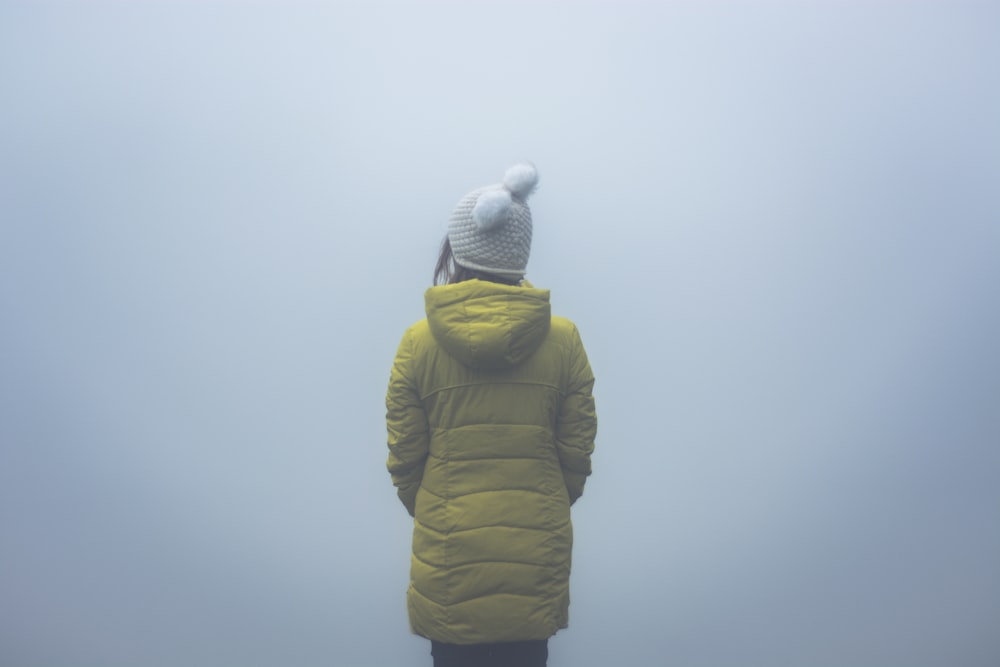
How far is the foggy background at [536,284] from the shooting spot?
2.44m

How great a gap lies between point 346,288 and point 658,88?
0.92 m

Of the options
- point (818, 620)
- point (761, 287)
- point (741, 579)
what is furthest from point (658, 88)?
point (818, 620)

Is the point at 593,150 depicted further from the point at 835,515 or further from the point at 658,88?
the point at 835,515

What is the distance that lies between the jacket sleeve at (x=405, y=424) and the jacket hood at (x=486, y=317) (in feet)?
0.32

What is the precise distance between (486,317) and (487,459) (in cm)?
24

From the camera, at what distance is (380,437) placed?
252cm

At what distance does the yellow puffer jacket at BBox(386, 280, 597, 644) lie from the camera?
1610 millimetres

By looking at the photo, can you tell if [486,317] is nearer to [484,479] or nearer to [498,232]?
[498,232]

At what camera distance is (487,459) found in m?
1.63

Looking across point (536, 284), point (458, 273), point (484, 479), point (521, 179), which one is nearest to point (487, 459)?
point (484, 479)

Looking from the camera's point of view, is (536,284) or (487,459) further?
(536,284)

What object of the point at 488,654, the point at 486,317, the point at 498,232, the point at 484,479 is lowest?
the point at 488,654

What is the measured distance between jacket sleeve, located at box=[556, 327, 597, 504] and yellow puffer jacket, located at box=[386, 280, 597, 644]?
1.0 inches

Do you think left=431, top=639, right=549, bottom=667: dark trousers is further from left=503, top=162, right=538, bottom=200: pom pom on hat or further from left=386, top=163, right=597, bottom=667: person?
left=503, top=162, right=538, bottom=200: pom pom on hat
